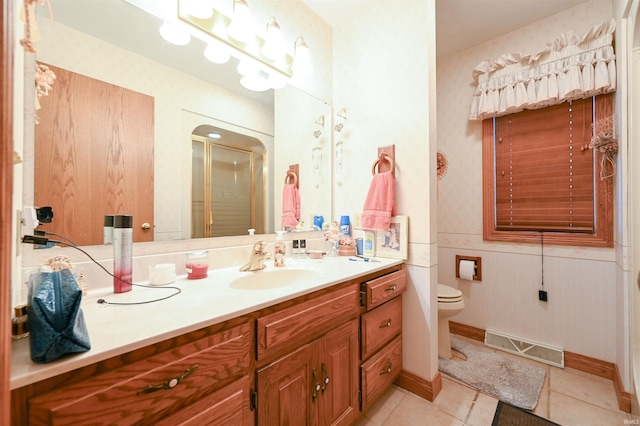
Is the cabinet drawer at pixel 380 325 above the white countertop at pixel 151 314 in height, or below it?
below

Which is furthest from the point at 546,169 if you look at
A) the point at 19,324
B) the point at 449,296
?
the point at 19,324

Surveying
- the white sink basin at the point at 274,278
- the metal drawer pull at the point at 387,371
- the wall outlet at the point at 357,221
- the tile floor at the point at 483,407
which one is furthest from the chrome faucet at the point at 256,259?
the tile floor at the point at 483,407

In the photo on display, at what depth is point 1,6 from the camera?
370mm

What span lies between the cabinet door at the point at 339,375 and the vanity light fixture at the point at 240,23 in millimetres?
1578

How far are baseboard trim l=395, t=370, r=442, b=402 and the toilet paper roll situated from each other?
990mm

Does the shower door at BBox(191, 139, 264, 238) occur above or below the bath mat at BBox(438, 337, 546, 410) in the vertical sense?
above

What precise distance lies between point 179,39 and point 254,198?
85 cm

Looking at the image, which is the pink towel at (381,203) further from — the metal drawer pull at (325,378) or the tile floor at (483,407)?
the tile floor at (483,407)

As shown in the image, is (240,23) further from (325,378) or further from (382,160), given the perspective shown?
(325,378)

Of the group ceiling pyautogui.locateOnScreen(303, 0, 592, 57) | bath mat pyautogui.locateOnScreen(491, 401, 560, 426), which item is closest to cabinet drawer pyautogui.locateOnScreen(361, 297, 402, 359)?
bath mat pyautogui.locateOnScreen(491, 401, 560, 426)

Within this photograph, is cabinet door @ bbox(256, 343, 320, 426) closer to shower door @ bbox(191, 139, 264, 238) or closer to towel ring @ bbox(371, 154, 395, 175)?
shower door @ bbox(191, 139, 264, 238)

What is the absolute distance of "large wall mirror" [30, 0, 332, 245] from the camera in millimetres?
982

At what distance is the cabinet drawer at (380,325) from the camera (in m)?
1.29

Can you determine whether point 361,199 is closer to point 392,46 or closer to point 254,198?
point 254,198
